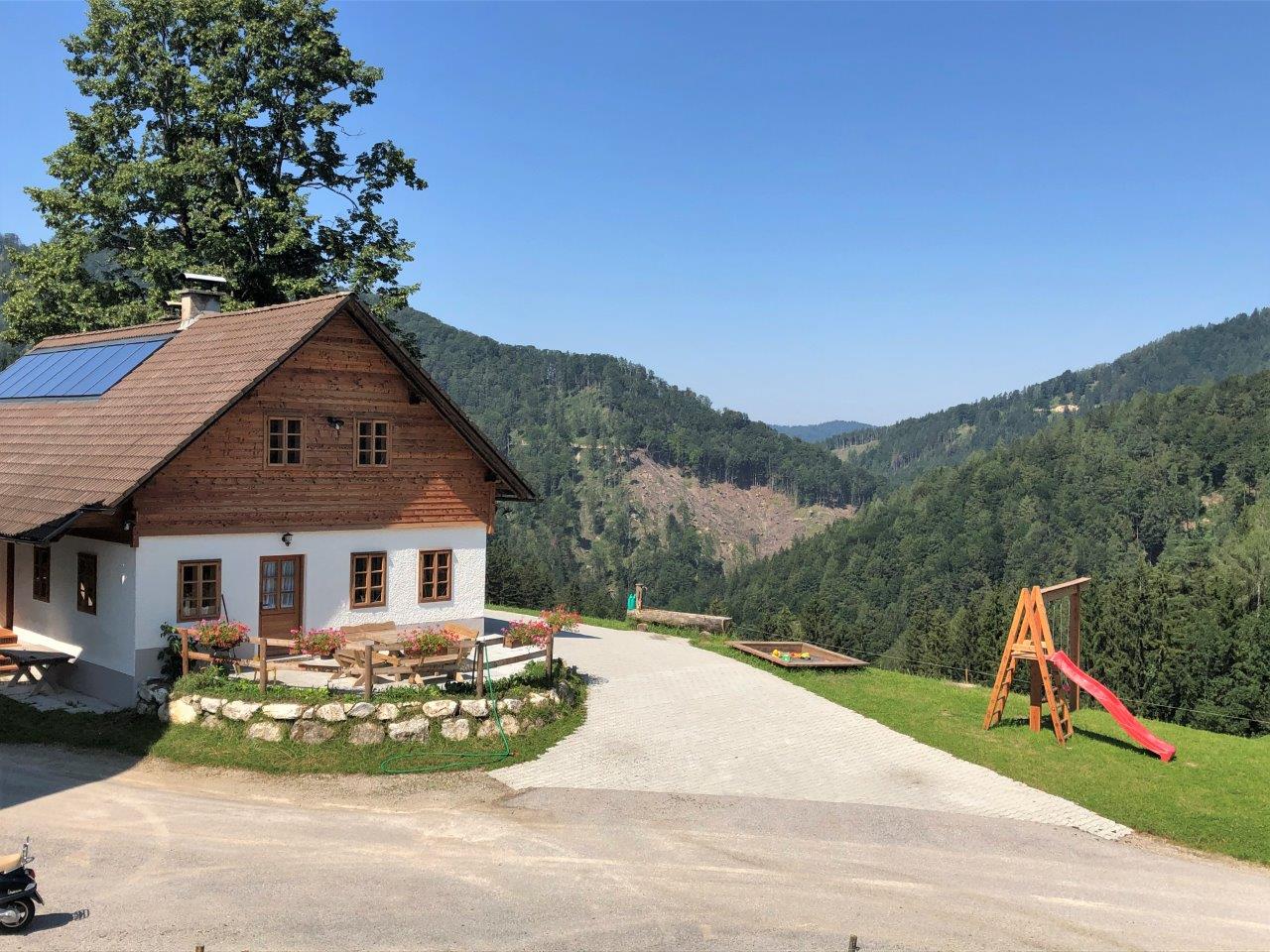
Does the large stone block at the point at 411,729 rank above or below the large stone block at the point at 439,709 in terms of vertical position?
below

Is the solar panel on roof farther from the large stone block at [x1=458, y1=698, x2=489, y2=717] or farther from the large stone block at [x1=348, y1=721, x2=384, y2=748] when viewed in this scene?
the large stone block at [x1=458, y1=698, x2=489, y2=717]

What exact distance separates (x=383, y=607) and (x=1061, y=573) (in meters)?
141

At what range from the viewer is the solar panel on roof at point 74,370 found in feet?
81.2

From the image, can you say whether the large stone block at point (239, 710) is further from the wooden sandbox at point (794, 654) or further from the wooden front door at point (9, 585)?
the wooden sandbox at point (794, 654)

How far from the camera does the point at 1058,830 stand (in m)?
15.5

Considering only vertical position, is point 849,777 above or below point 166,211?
below

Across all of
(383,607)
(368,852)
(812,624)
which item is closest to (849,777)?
(368,852)

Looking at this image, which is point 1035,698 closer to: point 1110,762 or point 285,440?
point 1110,762

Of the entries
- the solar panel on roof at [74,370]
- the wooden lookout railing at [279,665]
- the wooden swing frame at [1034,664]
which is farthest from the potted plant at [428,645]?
the solar panel on roof at [74,370]

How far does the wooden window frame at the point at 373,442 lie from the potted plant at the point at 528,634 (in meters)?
5.20

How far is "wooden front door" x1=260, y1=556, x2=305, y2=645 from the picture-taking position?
21719 mm

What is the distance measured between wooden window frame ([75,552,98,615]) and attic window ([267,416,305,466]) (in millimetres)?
3922

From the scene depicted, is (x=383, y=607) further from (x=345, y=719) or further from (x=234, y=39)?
(x=234, y=39)

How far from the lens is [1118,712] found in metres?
20.2
